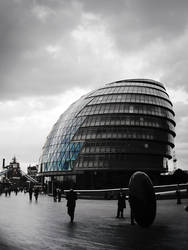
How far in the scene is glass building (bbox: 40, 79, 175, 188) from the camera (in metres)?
73.4

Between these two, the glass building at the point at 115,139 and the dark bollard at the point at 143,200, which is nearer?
the dark bollard at the point at 143,200

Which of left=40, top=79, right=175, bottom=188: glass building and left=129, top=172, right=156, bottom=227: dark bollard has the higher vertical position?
left=40, top=79, right=175, bottom=188: glass building

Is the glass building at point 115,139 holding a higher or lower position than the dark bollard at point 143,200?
higher

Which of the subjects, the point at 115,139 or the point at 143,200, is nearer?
the point at 143,200

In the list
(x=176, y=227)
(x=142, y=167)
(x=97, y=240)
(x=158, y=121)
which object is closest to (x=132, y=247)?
(x=97, y=240)

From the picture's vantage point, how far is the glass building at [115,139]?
2891 inches

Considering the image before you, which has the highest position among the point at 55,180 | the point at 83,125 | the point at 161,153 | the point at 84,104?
the point at 84,104

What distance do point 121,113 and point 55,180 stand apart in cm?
2691

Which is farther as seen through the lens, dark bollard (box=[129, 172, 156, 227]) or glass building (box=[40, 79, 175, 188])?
glass building (box=[40, 79, 175, 188])

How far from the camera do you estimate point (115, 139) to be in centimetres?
7388

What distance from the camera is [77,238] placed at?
11.3 meters

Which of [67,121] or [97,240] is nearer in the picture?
[97,240]

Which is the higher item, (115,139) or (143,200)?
(115,139)

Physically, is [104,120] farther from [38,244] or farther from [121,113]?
[38,244]
